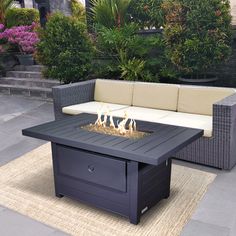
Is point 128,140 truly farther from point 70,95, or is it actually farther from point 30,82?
point 30,82

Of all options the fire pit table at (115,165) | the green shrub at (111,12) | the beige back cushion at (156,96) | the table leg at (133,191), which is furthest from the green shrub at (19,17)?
the table leg at (133,191)

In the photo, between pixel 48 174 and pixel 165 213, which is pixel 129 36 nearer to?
pixel 48 174

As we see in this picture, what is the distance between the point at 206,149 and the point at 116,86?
186cm

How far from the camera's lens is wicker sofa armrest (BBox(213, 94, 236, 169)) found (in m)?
3.07

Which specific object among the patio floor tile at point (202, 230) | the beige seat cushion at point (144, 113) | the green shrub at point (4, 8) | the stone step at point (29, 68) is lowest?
the patio floor tile at point (202, 230)

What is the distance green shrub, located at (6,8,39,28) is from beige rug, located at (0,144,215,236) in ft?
21.2

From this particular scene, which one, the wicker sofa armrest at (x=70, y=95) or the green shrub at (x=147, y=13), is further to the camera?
the green shrub at (x=147, y=13)

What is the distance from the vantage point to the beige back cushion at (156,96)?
4133 millimetres

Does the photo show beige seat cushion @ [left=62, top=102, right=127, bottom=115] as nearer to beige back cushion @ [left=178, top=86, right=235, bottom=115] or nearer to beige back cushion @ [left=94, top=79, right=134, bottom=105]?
beige back cushion @ [left=94, top=79, right=134, bottom=105]

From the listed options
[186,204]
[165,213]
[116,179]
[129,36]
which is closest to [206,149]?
[186,204]

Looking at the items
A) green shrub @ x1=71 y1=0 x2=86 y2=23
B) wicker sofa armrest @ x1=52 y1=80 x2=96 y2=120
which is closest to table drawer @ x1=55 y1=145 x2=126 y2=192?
wicker sofa armrest @ x1=52 y1=80 x2=96 y2=120

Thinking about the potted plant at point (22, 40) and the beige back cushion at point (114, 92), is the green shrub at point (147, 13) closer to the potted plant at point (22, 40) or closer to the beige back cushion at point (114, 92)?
the beige back cushion at point (114, 92)

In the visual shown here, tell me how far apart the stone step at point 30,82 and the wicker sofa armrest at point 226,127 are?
185 inches

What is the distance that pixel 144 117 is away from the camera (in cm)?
383
